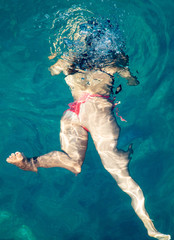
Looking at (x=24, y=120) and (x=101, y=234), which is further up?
(x=24, y=120)

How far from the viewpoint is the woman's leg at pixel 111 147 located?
4.20 m

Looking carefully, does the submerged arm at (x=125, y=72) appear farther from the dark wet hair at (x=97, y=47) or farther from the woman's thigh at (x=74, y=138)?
the woman's thigh at (x=74, y=138)

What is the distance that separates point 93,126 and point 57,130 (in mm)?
4050

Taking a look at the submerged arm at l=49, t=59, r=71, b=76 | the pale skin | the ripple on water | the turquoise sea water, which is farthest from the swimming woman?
the turquoise sea water

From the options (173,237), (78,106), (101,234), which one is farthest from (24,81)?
(173,237)

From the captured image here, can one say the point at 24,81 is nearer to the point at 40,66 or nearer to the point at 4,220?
the point at 40,66

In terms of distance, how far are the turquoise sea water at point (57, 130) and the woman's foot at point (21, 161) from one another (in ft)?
10.6

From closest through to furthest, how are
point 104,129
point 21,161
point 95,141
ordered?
point 21,161 → point 104,129 → point 95,141

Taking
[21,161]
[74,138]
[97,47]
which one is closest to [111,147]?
[74,138]

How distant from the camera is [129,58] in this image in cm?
568

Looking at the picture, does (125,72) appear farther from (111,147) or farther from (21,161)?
(21,161)

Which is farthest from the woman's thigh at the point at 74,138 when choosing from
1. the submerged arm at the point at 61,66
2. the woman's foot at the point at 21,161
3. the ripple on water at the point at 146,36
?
the ripple on water at the point at 146,36

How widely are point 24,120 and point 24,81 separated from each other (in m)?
1.67

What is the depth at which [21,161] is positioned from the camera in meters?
4.08
